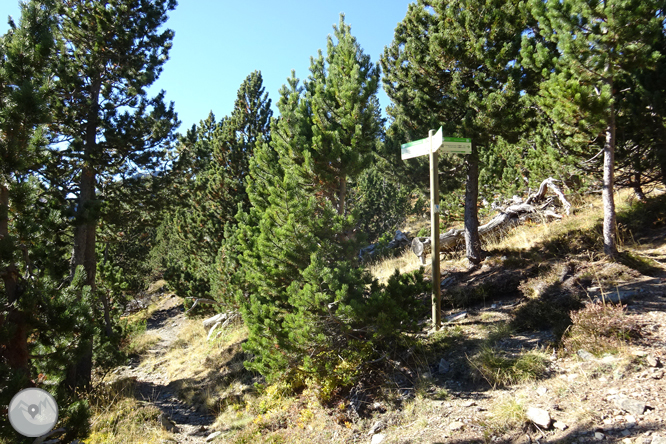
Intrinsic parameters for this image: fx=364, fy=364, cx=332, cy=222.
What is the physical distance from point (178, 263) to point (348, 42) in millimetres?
15988

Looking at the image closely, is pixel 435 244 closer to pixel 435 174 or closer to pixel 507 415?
pixel 435 174

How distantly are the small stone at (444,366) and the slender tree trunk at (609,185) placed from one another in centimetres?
378

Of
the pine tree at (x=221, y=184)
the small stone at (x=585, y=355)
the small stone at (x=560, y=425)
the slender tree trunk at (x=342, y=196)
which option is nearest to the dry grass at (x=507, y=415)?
the small stone at (x=560, y=425)

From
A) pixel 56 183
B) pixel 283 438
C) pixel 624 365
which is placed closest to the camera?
pixel 624 365

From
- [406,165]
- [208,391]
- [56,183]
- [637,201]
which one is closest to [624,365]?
[406,165]

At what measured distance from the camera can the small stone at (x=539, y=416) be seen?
358cm

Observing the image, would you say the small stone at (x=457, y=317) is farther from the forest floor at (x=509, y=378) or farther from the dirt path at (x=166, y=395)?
the dirt path at (x=166, y=395)

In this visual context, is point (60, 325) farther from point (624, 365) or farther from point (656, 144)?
point (656, 144)

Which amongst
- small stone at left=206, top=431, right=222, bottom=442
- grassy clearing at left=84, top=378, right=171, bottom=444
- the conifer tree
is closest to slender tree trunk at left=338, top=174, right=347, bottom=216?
the conifer tree

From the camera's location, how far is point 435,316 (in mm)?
6297

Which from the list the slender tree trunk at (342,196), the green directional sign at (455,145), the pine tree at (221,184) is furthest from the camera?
the pine tree at (221,184)

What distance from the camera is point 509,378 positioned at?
15.0ft

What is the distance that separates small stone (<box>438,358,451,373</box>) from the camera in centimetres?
534

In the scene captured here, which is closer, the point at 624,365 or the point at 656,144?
the point at 624,365
